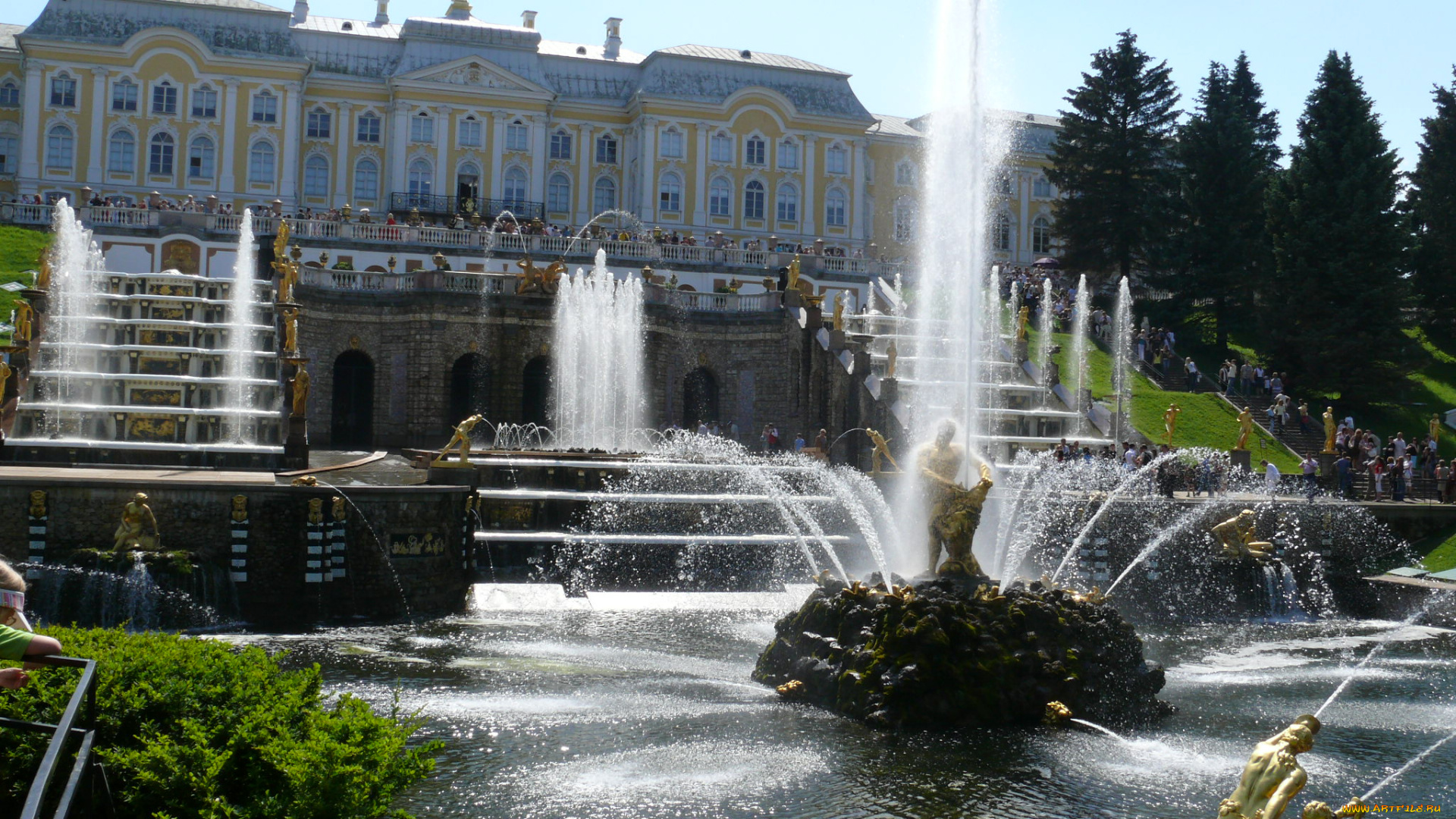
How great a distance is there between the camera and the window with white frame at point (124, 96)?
57.9 m

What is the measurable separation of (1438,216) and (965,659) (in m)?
46.6

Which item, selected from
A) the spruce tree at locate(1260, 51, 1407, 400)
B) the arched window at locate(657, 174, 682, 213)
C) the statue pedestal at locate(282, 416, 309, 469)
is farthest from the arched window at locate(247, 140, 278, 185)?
the spruce tree at locate(1260, 51, 1407, 400)

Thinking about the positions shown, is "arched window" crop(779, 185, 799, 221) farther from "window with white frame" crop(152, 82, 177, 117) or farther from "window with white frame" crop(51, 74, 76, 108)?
"window with white frame" crop(51, 74, 76, 108)

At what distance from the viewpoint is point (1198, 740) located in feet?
44.5

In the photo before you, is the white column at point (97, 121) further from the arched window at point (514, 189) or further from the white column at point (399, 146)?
the arched window at point (514, 189)

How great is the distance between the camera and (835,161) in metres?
66.0

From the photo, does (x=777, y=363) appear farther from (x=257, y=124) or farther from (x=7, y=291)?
(x=257, y=124)

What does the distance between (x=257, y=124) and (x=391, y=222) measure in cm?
1733

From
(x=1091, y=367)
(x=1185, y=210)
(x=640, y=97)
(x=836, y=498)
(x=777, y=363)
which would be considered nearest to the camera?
(x=836, y=498)

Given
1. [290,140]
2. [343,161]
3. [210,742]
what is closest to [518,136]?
[343,161]

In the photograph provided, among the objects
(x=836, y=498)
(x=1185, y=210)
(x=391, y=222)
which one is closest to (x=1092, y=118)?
(x=1185, y=210)

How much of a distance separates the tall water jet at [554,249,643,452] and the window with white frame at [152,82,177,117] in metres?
29.5

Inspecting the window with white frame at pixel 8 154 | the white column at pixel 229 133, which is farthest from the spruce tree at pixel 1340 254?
the window with white frame at pixel 8 154

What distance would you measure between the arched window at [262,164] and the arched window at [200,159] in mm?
1512
